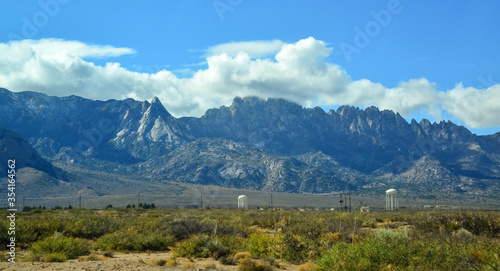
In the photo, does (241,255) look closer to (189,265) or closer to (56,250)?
(189,265)

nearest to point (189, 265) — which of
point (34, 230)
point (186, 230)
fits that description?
point (186, 230)

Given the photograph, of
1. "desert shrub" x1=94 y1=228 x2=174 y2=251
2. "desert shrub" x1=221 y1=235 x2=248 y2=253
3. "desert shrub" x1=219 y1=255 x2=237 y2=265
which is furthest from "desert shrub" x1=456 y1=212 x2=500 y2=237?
"desert shrub" x1=94 y1=228 x2=174 y2=251

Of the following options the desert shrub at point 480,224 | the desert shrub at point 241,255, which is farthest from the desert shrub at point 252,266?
the desert shrub at point 480,224

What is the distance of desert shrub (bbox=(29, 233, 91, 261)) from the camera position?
50.1 ft

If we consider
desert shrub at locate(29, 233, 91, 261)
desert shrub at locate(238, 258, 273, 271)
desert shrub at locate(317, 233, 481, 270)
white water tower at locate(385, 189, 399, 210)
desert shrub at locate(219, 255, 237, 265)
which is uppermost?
desert shrub at locate(317, 233, 481, 270)

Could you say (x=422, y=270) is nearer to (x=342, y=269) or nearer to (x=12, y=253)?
(x=342, y=269)

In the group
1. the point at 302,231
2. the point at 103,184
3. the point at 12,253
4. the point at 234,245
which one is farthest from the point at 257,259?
the point at 103,184

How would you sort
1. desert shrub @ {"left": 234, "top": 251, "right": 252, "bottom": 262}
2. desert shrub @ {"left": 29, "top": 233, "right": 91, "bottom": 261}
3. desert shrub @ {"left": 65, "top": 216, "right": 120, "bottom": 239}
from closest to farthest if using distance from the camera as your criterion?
desert shrub @ {"left": 29, "top": 233, "right": 91, "bottom": 261}, desert shrub @ {"left": 234, "top": 251, "right": 252, "bottom": 262}, desert shrub @ {"left": 65, "top": 216, "right": 120, "bottom": 239}

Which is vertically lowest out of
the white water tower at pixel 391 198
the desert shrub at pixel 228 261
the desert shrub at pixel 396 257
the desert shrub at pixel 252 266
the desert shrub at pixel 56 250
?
the white water tower at pixel 391 198

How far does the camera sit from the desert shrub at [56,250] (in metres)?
15.3

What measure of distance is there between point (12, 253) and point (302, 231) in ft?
36.7

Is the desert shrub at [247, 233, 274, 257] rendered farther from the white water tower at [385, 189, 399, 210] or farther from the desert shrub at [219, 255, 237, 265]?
the white water tower at [385, 189, 399, 210]

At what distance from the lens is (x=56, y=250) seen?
1652 cm

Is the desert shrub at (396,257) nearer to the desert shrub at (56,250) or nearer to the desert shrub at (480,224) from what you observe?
the desert shrub at (56,250)
